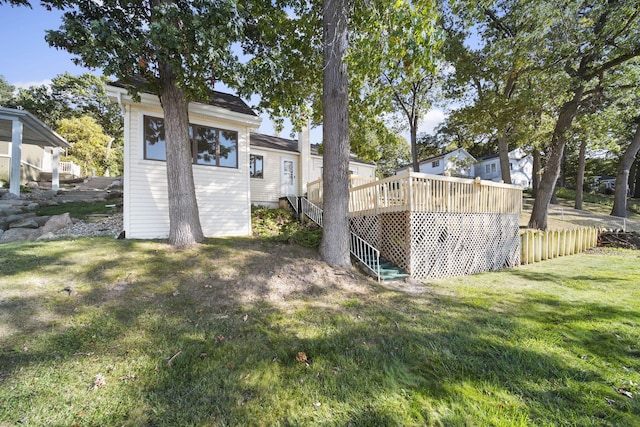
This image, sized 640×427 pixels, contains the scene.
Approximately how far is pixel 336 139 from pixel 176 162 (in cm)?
379

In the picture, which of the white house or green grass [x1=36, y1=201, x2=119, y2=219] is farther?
green grass [x1=36, y1=201, x2=119, y2=219]

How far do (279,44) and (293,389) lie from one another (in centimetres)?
869

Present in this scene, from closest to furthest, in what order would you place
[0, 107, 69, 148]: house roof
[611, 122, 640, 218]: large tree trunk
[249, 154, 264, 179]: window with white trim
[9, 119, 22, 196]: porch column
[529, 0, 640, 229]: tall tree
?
[529, 0, 640, 229]: tall tree
[9, 119, 22, 196]: porch column
[0, 107, 69, 148]: house roof
[249, 154, 264, 179]: window with white trim
[611, 122, 640, 218]: large tree trunk

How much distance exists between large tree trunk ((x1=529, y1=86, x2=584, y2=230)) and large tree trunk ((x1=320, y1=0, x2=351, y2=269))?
11.8 metres

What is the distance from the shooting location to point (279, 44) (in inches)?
311

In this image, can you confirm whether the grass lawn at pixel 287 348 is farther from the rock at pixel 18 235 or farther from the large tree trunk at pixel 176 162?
the rock at pixel 18 235

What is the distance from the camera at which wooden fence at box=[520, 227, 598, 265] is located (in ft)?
29.2

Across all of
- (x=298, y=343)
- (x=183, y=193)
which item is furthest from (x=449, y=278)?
(x=183, y=193)

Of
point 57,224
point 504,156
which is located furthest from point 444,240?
point 57,224

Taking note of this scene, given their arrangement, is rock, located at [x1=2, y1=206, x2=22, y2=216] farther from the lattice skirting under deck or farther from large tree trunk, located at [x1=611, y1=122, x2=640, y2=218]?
large tree trunk, located at [x1=611, y1=122, x2=640, y2=218]

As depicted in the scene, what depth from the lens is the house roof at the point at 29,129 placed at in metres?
11.0

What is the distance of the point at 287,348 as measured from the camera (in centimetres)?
300

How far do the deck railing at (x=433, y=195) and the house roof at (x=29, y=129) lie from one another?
14.4 meters

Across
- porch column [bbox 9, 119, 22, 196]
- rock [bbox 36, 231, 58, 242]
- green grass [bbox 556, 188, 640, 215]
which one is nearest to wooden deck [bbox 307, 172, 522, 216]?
rock [bbox 36, 231, 58, 242]
